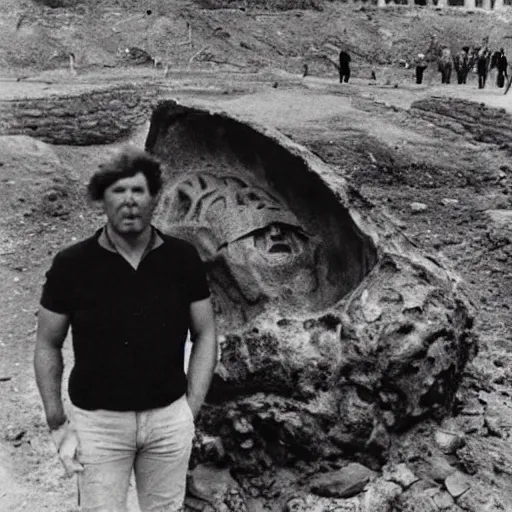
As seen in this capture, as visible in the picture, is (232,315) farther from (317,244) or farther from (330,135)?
(330,135)

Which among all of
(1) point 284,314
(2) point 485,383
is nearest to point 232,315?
(1) point 284,314

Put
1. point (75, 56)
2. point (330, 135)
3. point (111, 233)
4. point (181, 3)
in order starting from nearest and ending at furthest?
1. point (111, 233)
2. point (330, 135)
3. point (75, 56)
4. point (181, 3)

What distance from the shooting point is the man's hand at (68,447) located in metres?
2.82

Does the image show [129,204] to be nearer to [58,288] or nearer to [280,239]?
[58,288]

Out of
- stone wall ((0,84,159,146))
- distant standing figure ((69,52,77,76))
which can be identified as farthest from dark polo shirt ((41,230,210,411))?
distant standing figure ((69,52,77,76))

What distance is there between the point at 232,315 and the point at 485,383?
1.79 metres

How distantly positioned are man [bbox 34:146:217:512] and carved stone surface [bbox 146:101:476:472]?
1.21 meters

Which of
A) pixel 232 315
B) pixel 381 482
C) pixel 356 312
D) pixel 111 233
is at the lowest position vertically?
pixel 381 482

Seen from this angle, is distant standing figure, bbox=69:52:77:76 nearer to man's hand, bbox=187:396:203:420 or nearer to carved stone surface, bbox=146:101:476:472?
carved stone surface, bbox=146:101:476:472

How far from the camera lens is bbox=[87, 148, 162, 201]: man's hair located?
9.55 feet

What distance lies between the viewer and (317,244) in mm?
5082

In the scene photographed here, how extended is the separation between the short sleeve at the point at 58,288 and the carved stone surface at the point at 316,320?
157 centimetres

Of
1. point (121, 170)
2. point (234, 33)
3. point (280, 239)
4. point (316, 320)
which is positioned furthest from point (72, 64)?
point (121, 170)

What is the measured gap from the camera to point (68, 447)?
283 centimetres
